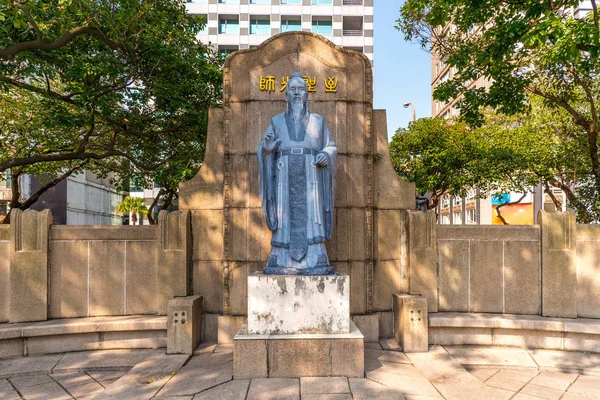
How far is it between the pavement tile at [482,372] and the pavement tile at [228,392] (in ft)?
12.7

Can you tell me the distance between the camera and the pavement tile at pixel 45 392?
538 cm

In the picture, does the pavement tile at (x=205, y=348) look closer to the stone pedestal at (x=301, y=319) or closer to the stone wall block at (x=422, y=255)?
the stone pedestal at (x=301, y=319)

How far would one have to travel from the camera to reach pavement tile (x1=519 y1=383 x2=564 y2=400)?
5352mm

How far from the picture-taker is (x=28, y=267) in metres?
7.08

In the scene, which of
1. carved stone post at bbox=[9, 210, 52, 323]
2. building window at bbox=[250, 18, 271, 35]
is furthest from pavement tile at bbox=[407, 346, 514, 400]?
building window at bbox=[250, 18, 271, 35]

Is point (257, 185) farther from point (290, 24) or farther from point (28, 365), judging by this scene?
point (290, 24)

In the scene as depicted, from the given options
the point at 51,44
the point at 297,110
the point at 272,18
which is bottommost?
the point at 297,110

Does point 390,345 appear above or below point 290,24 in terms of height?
below

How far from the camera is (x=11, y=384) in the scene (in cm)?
583

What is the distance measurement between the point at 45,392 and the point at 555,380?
805 cm

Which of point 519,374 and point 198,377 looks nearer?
point 198,377

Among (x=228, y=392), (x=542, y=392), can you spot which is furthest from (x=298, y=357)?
(x=542, y=392)

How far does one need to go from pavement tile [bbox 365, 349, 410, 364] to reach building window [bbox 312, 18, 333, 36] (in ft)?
126

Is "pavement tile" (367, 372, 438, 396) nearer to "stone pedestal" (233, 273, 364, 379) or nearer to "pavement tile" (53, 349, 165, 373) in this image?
"stone pedestal" (233, 273, 364, 379)
